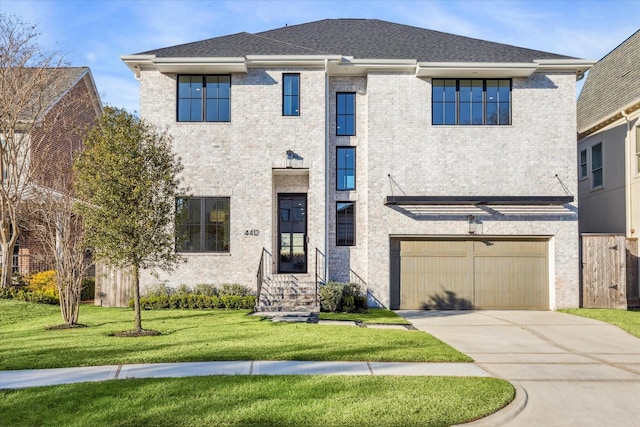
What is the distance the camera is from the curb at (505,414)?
5.36m

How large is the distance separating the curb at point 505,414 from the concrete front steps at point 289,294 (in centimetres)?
830

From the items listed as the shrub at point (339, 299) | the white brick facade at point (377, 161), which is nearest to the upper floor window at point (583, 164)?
the white brick facade at point (377, 161)

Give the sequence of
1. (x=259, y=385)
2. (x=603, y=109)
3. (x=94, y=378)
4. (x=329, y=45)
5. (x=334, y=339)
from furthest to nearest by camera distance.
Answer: (x=603, y=109) < (x=329, y=45) < (x=334, y=339) < (x=94, y=378) < (x=259, y=385)

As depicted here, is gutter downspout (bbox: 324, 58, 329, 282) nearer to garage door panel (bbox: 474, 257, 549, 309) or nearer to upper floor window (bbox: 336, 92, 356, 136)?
upper floor window (bbox: 336, 92, 356, 136)

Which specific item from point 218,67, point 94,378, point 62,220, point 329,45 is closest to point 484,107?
point 329,45

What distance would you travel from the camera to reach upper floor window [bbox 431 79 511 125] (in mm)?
16062

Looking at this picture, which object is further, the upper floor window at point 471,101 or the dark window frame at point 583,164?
the dark window frame at point 583,164

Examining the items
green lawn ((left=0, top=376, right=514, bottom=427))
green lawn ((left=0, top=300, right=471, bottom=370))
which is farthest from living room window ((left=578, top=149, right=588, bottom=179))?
green lawn ((left=0, top=376, right=514, bottom=427))

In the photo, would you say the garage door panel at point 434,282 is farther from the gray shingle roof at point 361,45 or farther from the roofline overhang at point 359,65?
the gray shingle roof at point 361,45

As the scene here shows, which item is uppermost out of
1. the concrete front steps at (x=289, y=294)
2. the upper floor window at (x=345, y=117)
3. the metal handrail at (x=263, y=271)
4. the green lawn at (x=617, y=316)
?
the upper floor window at (x=345, y=117)

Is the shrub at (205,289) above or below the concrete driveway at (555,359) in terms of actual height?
above

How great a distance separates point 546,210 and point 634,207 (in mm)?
3210

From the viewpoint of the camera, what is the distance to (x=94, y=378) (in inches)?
271

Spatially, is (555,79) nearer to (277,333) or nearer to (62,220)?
(277,333)
